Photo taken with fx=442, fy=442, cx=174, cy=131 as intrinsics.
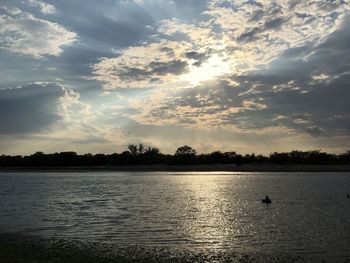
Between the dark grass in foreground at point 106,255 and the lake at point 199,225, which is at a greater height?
the lake at point 199,225

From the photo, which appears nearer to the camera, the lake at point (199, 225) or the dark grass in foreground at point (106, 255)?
the dark grass in foreground at point (106, 255)

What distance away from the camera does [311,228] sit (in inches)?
1081

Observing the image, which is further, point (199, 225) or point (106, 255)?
point (199, 225)

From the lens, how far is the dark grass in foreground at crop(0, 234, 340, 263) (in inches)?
738

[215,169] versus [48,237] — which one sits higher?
[215,169]

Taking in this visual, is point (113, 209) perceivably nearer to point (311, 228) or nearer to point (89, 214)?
point (89, 214)

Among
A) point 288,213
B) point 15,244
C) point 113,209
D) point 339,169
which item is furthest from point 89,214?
point 339,169

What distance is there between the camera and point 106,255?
19.9 metres

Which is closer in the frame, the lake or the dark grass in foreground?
the dark grass in foreground

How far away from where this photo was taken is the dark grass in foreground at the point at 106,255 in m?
18.8

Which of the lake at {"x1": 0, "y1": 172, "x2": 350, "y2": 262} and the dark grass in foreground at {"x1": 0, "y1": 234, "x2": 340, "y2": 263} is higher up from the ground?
the lake at {"x1": 0, "y1": 172, "x2": 350, "y2": 262}

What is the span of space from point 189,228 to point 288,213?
37.3 feet

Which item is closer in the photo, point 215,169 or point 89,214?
point 89,214

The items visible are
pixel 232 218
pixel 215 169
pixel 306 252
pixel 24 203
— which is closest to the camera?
pixel 306 252
